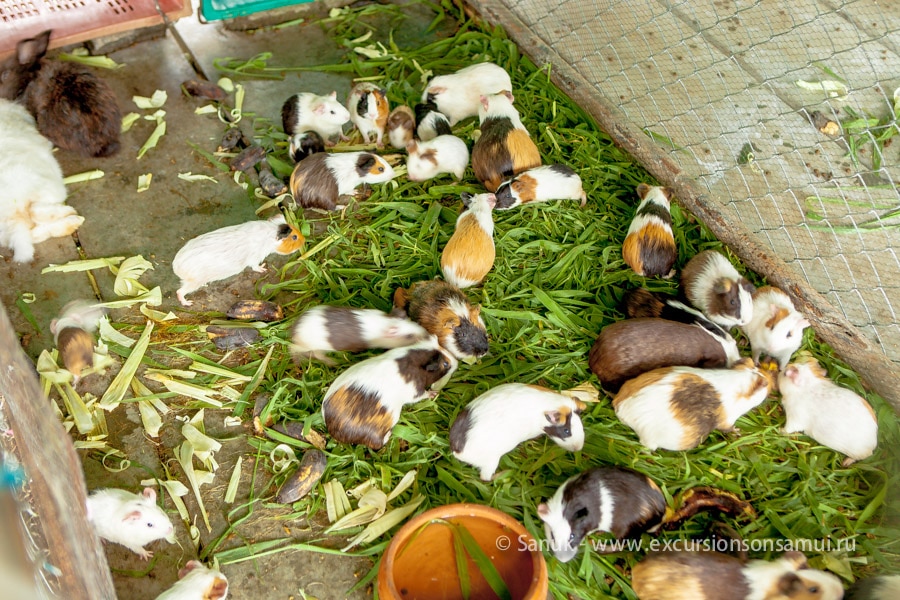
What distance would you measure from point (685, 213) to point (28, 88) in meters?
4.11

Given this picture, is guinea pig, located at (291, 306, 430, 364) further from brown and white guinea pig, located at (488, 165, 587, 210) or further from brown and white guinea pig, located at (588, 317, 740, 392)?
brown and white guinea pig, located at (488, 165, 587, 210)

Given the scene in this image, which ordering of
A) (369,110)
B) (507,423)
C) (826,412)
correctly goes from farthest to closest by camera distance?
(369,110)
(826,412)
(507,423)

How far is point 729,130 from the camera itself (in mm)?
4332

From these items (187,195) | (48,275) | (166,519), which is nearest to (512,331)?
(166,519)

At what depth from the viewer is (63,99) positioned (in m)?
4.24

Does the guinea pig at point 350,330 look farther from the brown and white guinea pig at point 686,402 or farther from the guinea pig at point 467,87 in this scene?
the guinea pig at point 467,87

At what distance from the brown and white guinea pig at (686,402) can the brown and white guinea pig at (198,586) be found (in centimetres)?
188

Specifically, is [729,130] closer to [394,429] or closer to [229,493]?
[394,429]

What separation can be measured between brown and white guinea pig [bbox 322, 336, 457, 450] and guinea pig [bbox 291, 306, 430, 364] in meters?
0.15

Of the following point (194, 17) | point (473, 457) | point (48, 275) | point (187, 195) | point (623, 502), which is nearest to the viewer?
point (623, 502)

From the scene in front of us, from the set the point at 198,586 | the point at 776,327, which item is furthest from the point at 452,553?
the point at 776,327

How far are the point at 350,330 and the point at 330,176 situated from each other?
1.12 metres

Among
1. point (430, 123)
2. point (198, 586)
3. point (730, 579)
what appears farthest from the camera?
point (430, 123)

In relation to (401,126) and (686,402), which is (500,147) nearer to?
(401,126)
